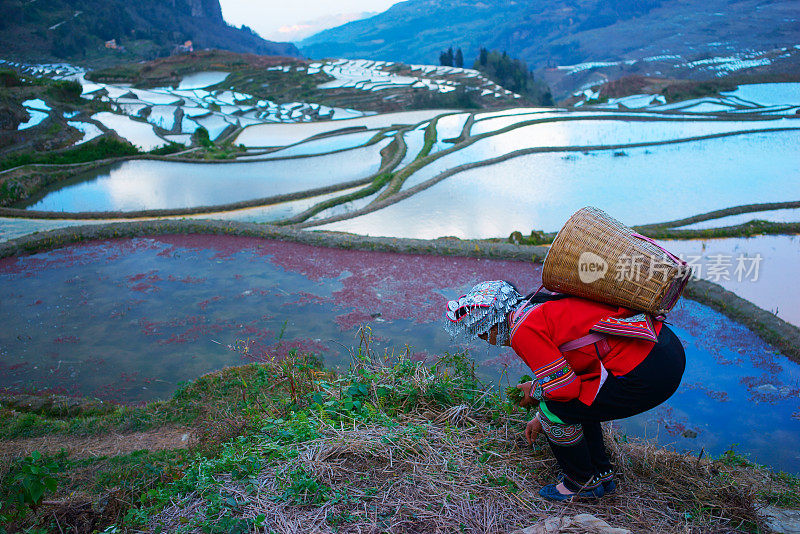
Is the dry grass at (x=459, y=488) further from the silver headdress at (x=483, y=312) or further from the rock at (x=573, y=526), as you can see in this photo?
the silver headdress at (x=483, y=312)

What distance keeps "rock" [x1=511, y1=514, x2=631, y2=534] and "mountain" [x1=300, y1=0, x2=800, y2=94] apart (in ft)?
193

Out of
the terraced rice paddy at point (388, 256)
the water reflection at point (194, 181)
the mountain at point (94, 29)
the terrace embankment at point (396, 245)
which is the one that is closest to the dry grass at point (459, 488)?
the terraced rice paddy at point (388, 256)

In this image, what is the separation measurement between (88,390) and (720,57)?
58.6 meters

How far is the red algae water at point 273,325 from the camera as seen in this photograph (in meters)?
3.73

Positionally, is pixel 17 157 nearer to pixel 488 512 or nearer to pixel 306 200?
pixel 306 200

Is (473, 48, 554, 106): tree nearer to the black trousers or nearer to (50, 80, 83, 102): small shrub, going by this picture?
(50, 80, 83, 102): small shrub

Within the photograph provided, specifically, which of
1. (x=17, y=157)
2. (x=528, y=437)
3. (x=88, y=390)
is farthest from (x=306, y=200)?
(x=528, y=437)

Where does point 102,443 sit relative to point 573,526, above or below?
below

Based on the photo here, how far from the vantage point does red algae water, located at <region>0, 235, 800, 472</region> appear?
12.3 feet

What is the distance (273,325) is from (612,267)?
3.90 meters

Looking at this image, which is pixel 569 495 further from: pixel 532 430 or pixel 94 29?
pixel 94 29

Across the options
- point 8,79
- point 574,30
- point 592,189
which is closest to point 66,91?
point 8,79

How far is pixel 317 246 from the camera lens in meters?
7.10

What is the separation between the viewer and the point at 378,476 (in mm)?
2104
